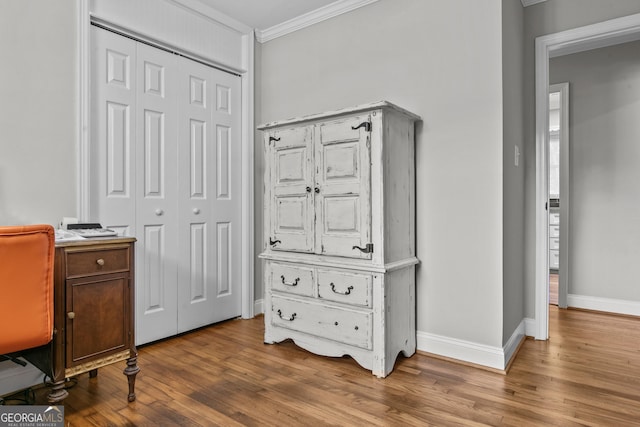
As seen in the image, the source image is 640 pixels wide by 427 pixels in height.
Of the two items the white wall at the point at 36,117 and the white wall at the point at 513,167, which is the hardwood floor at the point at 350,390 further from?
the white wall at the point at 36,117

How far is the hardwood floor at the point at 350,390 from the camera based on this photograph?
5.82 ft

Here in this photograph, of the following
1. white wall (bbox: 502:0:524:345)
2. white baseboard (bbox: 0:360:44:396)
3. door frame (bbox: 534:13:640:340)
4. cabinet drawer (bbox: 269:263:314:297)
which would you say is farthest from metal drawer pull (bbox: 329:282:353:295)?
white baseboard (bbox: 0:360:44:396)

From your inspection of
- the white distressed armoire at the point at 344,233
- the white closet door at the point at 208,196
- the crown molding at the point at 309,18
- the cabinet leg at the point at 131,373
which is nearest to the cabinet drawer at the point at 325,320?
the white distressed armoire at the point at 344,233

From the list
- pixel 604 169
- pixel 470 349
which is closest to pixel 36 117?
pixel 470 349

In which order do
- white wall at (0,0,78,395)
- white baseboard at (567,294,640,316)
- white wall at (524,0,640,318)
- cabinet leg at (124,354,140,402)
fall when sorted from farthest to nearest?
1. white baseboard at (567,294,640,316)
2. white wall at (524,0,640,318)
3. white wall at (0,0,78,395)
4. cabinet leg at (124,354,140,402)

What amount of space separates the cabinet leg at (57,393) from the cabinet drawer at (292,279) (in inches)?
51.6

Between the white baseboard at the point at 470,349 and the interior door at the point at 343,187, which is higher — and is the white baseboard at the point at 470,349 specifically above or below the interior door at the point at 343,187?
below

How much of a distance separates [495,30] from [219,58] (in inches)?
79.1

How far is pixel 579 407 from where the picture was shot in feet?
6.08

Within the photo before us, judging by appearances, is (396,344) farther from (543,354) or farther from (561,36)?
(561,36)

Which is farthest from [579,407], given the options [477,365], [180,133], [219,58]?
[219,58]

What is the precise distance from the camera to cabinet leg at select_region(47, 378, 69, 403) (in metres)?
1.60

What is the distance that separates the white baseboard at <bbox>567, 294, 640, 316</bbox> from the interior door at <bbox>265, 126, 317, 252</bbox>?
271cm

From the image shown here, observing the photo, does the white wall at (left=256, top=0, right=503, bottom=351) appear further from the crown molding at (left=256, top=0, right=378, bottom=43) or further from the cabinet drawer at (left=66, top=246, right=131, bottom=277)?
the cabinet drawer at (left=66, top=246, right=131, bottom=277)
